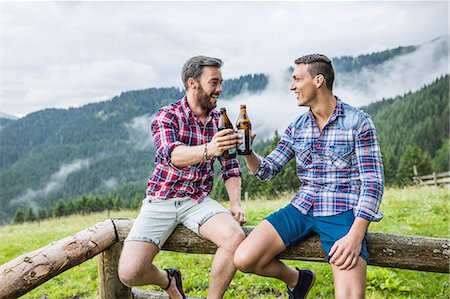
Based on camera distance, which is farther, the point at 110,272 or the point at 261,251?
the point at 110,272

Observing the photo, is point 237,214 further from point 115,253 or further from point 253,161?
point 115,253

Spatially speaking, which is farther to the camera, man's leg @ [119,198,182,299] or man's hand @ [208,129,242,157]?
man's leg @ [119,198,182,299]

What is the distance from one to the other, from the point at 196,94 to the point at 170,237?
4.51 ft

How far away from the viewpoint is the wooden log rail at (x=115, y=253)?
3072 millimetres

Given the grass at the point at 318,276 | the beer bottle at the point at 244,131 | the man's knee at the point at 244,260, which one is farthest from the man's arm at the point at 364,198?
the grass at the point at 318,276

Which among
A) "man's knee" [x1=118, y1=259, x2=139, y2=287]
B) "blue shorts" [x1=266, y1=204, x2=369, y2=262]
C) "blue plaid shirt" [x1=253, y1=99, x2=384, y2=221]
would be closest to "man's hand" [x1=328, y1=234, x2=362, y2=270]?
"blue shorts" [x1=266, y1=204, x2=369, y2=262]

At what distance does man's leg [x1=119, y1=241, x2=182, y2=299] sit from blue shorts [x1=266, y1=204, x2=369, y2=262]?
3.64 ft

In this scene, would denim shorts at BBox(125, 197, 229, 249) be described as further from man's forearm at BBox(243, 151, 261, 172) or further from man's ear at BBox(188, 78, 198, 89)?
man's ear at BBox(188, 78, 198, 89)

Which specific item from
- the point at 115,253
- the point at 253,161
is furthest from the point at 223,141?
the point at 115,253

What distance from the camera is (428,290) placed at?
522 centimetres

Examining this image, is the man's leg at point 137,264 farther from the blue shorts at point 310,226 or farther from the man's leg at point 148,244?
the blue shorts at point 310,226

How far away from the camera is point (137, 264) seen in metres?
3.60

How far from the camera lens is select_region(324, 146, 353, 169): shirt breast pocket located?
3.45 metres

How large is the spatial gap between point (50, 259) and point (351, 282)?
2.32 meters
